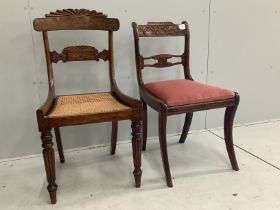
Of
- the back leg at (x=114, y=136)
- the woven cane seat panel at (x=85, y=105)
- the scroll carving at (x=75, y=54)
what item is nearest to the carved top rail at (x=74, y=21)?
the scroll carving at (x=75, y=54)

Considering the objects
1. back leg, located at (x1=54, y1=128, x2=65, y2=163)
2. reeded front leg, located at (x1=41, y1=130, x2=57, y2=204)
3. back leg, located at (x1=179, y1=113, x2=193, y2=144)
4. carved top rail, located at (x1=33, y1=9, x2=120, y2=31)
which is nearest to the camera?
reeded front leg, located at (x1=41, y1=130, x2=57, y2=204)

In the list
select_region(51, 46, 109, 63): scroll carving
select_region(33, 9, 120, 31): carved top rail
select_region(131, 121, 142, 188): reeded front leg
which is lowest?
select_region(131, 121, 142, 188): reeded front leg

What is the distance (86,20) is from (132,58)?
45cm

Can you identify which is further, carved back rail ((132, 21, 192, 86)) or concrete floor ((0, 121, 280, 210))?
carved back rail ((132, 21, 192, 86))

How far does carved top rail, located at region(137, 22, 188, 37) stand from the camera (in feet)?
5.50

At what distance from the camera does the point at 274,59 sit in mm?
2264

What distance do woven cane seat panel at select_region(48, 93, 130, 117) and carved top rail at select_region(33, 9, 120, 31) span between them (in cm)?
39

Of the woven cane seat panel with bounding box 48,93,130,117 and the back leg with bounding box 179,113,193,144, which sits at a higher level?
the woven cane seat panel with bounding box 48,93,130,117

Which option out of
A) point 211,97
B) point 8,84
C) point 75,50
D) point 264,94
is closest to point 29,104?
point 8,84

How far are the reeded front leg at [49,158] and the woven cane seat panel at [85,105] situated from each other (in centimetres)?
10

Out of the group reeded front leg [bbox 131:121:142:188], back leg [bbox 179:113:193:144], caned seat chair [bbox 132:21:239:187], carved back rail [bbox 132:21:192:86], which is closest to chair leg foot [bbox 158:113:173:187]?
caned seat chair [bbox 132:21:239:187]

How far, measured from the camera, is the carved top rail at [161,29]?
1676 millimetres

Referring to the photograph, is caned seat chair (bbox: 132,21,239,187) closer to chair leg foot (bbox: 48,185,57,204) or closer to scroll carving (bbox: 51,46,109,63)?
scroll carving (bbox: 51,46,109,63)

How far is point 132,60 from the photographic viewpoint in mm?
1894
